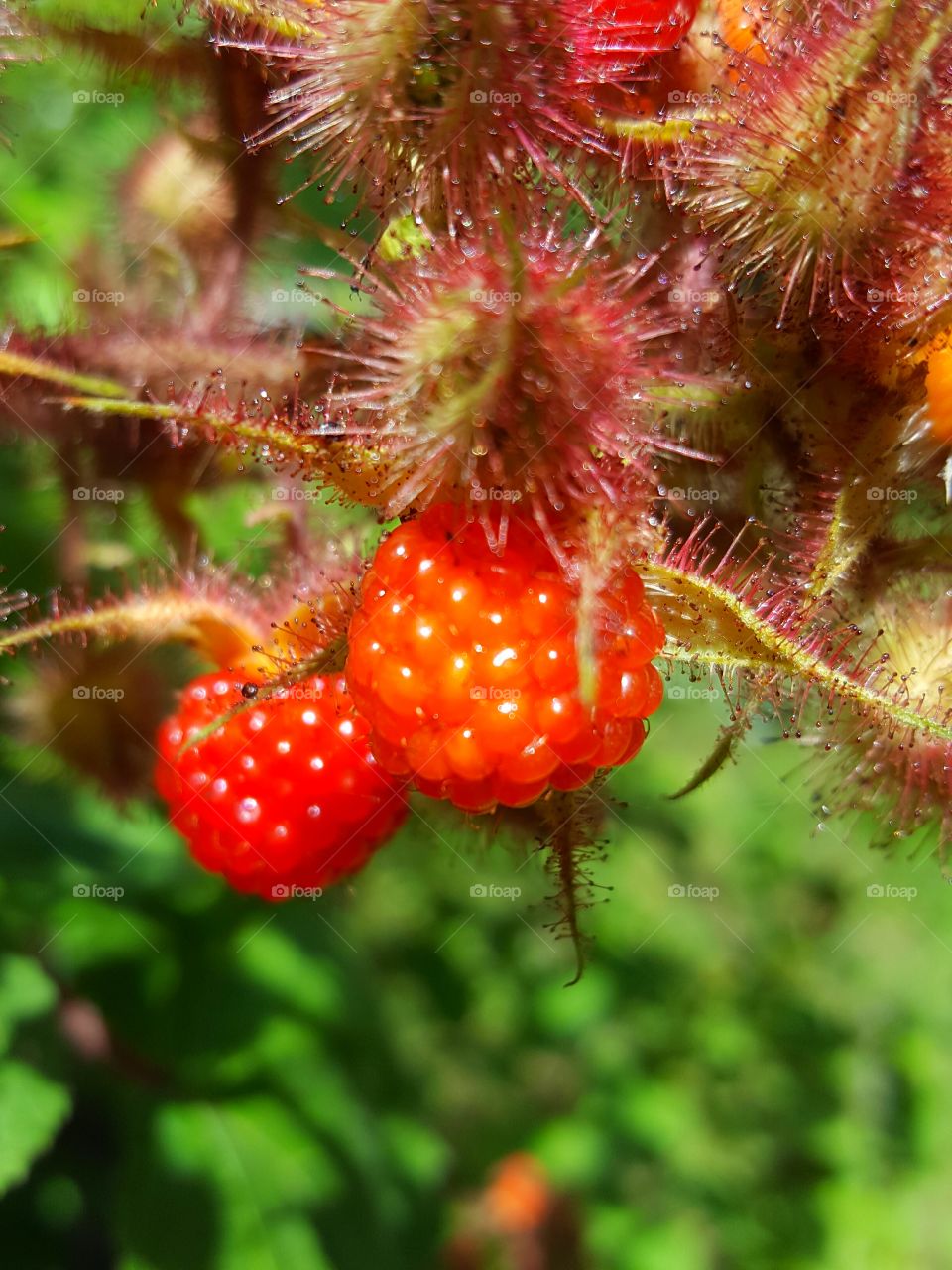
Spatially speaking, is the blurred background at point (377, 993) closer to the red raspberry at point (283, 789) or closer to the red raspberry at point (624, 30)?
the red raspberry at point (283, 789)

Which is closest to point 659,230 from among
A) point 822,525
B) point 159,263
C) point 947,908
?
point 822,525

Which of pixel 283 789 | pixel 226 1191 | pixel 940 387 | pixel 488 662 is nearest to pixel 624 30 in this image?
pixel 940 387

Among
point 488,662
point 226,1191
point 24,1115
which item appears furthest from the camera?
point 226,1191

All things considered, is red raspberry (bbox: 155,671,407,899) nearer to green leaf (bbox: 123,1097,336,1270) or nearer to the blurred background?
the blurred background

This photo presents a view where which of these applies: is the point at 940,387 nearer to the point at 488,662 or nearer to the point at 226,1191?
the point at 488,662

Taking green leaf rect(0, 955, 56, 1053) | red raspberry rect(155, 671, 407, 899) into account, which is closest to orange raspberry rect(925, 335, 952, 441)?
red raspberry rect(155, 671, 407, 899)

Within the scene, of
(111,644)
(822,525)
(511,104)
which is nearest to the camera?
(511,104)

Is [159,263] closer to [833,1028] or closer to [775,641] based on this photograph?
[775,641]
